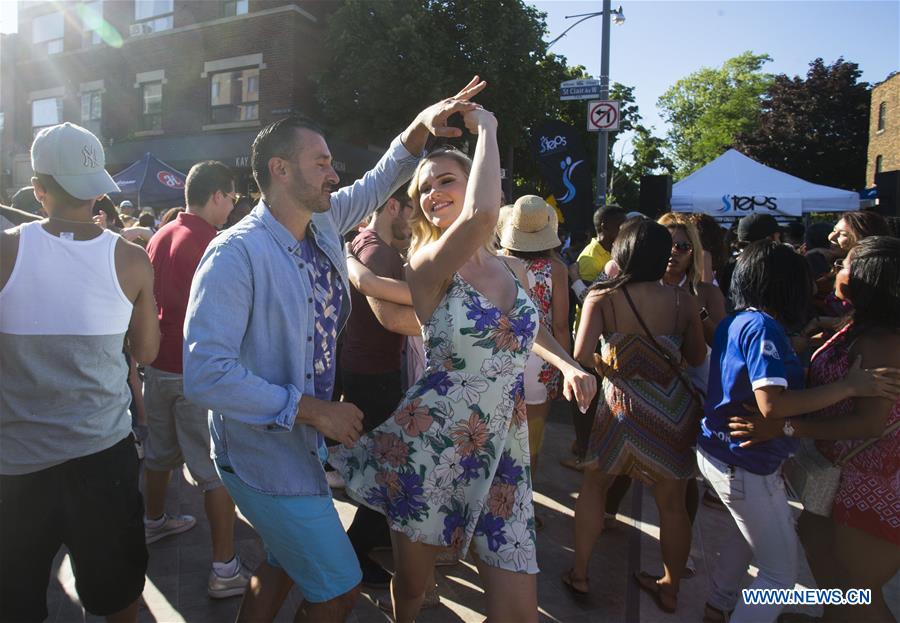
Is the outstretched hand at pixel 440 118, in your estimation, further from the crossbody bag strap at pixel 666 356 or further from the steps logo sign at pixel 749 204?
the steps logo sign at pixel 749 204

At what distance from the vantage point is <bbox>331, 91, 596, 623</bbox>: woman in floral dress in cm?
209

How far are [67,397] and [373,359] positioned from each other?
160 cm

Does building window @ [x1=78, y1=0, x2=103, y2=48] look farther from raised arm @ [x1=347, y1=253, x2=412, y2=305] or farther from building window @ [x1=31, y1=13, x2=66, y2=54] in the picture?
raised arm @ [x1=347, y1=253, x2=412, y2=305]

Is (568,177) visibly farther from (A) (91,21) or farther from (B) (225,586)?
(A) (91,21)

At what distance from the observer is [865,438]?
90.6 inches

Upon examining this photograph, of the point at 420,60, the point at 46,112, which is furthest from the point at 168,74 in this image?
the point at 420,60

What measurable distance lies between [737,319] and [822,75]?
39528 millimetres

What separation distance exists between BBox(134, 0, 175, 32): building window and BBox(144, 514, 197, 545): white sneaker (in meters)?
19.4

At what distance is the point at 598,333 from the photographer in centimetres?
312

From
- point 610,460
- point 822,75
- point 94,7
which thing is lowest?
point 610,460

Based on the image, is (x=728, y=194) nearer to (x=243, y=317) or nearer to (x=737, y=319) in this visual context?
(x=737, y=319)

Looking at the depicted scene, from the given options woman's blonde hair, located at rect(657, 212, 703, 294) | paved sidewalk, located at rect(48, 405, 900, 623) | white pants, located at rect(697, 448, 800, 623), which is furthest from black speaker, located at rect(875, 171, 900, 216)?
white pants, located at rect(697, 448, 800, 623)

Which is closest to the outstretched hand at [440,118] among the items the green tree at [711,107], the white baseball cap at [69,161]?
the white baseball cap at [69,161]

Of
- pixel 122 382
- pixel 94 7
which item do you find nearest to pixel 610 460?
pixel 122 382
